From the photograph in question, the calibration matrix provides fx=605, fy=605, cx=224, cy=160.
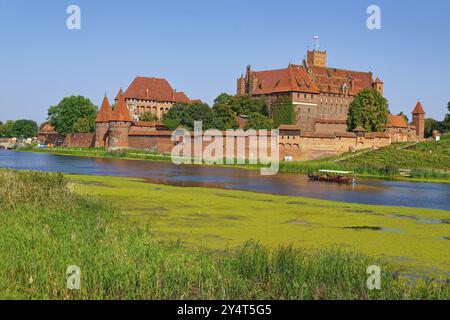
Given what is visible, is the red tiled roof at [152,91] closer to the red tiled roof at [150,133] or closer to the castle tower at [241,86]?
the castle tower at [241,86]

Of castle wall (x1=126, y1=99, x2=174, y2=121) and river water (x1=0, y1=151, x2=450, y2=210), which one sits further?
castle wall (x1=126, y1=99, x2=174, y2=121)

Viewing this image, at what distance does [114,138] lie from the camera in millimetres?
62500

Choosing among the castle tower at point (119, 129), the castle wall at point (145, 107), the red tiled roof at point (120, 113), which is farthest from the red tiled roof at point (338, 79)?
the castle tower at point (119, 129)

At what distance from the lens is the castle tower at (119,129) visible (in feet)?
204

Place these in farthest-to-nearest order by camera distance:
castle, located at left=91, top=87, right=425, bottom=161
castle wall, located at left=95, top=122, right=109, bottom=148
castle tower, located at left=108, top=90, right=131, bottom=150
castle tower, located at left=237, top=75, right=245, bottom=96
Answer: castle tower, located at left=237, top=75, right=245, bottom=96 < castle wall, located at left=95, top=122, right=109, bottom=148 < castle tower, located at left=108, top=90, right=131, bottom=150 < castle, located at left=91, top=87, right=425, bottom=161

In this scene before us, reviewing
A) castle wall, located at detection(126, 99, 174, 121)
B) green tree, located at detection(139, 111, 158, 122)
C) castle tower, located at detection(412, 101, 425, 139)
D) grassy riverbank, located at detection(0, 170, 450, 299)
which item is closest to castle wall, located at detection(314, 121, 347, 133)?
castle tower, located at detection(412, 101, 425, 139)

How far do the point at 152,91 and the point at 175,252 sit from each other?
68.1m

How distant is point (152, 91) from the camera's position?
257 ft

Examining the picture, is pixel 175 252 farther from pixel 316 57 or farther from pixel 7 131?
pixel 7 131

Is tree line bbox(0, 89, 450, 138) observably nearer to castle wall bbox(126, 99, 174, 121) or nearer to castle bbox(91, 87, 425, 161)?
castle bbox(91, 87, 425, 161)

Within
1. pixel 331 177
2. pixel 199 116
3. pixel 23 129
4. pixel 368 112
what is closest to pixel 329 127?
pixel 368 112

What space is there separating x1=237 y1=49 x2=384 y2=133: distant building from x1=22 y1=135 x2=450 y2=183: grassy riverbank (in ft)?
33.5

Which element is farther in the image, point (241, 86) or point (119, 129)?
point (241, 86)

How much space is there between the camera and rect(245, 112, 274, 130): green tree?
185ft
